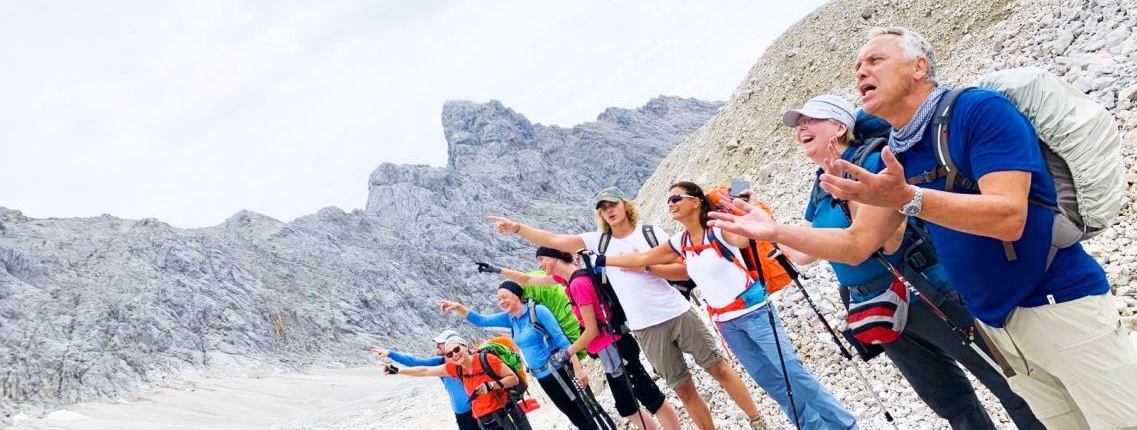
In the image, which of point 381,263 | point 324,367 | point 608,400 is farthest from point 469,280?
point 608,400

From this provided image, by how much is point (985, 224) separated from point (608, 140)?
16467 cm

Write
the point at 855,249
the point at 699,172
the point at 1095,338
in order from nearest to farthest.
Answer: the point at 1095,338
the point at 855,249
the point at 699,172

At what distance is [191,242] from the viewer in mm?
93250

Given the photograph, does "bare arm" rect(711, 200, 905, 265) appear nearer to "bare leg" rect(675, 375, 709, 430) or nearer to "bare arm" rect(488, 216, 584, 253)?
"bare leg" rect(675, 375, 709, 430)

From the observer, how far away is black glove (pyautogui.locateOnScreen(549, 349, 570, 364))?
298 inches

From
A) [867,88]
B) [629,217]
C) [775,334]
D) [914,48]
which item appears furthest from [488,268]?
[914,48]

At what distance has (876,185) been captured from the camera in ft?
8.18

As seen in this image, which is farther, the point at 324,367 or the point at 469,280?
the point at 469,280

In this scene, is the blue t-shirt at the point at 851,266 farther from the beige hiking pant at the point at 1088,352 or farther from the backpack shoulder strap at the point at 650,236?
the backpack shoulder strap at the point at 650,236

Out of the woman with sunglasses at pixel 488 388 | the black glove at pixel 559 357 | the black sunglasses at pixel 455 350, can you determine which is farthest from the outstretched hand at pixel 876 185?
the black sunglasses at pixel 455 350

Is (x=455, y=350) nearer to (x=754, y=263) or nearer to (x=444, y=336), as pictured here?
(x=444, y=336)

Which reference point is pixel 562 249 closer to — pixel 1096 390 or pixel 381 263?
pixel 1096 390

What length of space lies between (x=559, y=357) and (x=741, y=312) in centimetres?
260

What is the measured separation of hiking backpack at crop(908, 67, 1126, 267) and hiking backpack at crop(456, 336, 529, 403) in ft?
19.6
